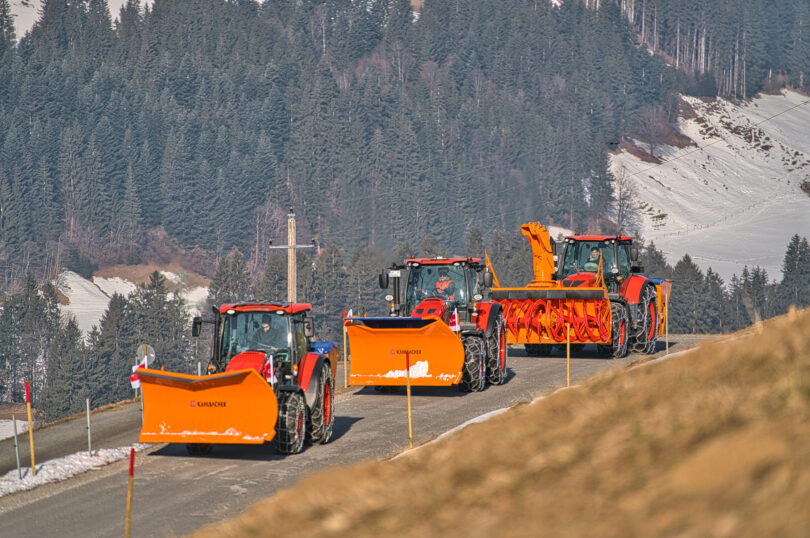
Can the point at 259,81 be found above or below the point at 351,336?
above

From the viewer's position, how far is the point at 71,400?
263ft

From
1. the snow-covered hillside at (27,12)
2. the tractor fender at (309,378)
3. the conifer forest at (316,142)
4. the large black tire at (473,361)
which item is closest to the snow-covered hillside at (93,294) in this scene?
the conifer forest at (316,142)

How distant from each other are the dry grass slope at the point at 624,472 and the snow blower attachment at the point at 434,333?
336 inches

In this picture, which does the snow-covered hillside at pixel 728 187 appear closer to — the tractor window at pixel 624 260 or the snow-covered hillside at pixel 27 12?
the snow-covered hillside at pixel 27 12

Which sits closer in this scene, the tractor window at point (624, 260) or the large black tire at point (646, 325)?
the large black tire at point (646, 325)

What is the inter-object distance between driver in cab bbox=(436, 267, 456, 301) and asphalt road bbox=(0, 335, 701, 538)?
1953 millimetres

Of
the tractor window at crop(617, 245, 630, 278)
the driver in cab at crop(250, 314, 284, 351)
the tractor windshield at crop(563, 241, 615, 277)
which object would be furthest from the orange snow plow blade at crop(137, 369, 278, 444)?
the tractor window at crop(617, 245, 630, 278)

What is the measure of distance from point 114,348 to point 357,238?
3949 centimetres

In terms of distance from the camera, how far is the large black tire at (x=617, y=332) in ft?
82.1

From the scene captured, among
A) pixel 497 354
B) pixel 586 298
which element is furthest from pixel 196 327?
pixel 586 298

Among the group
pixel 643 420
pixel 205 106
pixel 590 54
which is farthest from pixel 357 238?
pixel 643 420

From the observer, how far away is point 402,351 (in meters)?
21.0

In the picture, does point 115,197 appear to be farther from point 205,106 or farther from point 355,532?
point 355,532

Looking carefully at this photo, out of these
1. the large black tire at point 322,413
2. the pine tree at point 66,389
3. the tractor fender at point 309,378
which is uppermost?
the tractor fender at point 309,378
